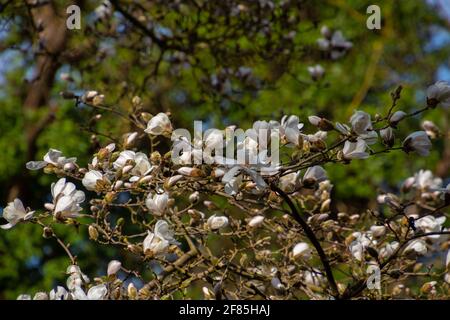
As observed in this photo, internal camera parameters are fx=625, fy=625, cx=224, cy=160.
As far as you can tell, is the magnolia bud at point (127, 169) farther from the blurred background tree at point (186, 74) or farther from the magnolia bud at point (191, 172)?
the blurred background tree at point (186, 74)

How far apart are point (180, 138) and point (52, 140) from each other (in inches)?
115

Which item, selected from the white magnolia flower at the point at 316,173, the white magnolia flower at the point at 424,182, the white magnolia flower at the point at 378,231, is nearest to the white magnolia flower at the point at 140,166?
the white magnolia flower at the point at 316,173

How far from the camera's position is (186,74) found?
149 inches

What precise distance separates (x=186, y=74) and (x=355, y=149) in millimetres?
2662

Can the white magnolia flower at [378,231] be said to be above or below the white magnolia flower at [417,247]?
above

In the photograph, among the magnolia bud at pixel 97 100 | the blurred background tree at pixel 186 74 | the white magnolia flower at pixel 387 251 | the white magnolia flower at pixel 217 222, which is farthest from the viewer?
the blurred background tree at pixel 186 74

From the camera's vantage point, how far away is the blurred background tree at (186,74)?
2.66m

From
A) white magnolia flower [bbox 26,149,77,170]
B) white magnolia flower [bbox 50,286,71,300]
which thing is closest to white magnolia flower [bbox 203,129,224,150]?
white magnolia flower [bbox 26,149,77,170]

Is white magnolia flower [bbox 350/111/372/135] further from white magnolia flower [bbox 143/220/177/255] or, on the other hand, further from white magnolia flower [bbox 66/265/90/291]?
white magnolia flower [bbox 66/265/90/291]

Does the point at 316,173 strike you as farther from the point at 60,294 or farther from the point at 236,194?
the point at 60,294

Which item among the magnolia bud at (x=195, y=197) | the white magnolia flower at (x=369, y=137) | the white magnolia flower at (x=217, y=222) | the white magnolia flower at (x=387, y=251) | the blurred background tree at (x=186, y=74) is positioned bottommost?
the white magnolia flower at (x=387, y=251)

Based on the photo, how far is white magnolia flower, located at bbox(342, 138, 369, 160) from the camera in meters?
1.22

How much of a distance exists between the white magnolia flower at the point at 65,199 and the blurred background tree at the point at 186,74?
16.4 inches
